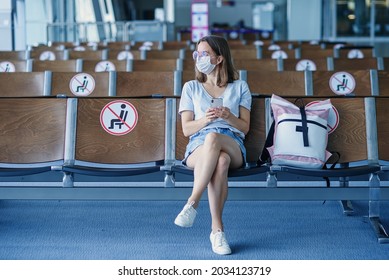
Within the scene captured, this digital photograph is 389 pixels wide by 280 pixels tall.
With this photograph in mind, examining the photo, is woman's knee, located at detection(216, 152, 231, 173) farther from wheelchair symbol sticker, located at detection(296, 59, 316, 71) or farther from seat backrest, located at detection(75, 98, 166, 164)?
wheelchair symbol sticker, located at detection(296, 59, 316, 71)

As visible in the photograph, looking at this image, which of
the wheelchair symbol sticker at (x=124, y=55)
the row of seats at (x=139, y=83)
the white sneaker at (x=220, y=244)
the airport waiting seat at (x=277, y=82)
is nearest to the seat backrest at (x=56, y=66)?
the row of seats at (x=139, y=83)

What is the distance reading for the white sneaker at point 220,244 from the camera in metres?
3.88

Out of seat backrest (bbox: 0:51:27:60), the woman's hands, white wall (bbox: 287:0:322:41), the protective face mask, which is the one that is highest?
white wall (bbox: 287:0:322:41)

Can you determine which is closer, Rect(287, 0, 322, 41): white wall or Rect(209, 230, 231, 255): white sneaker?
Rect(209, 230, 231, 255): white sneaker

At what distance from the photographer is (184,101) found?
4.30 m

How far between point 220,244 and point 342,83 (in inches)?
112

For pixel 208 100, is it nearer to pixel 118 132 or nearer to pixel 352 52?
pixel 118 132

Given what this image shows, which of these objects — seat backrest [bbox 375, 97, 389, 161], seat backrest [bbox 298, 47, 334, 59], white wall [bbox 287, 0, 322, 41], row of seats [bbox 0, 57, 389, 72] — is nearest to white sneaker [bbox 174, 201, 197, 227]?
seat backrest [bbox 375, 97, 389, 161]

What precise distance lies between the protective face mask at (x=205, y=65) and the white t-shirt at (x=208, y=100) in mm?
93

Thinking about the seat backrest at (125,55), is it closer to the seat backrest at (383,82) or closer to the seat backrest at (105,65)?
the seat backrest at (105,65)

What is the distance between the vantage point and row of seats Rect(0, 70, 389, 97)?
6.11m

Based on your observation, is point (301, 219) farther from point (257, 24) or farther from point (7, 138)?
point (257, 24)
